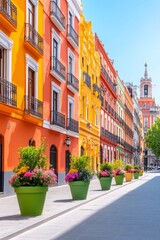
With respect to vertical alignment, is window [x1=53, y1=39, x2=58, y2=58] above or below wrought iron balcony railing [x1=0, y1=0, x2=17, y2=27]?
above

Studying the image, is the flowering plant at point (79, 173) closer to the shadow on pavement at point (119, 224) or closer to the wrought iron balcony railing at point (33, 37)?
the shadow on pavement at point (119, 224)

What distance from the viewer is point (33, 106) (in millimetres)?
22938

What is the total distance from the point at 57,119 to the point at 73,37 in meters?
7.16

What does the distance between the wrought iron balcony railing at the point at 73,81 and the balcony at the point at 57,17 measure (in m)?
3.63

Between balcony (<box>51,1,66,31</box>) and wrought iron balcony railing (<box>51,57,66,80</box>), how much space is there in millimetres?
2147

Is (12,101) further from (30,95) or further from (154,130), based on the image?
(154,130)

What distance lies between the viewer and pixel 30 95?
2302 centimetres

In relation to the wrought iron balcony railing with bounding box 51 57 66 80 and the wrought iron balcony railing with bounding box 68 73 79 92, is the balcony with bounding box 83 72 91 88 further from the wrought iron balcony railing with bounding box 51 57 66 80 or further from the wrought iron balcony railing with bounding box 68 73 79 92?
the wrought iron balcony railing with bounding box 51 57 66 80

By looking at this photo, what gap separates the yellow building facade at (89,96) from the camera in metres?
36.2

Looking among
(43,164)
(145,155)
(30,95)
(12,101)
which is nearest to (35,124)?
(30,95)

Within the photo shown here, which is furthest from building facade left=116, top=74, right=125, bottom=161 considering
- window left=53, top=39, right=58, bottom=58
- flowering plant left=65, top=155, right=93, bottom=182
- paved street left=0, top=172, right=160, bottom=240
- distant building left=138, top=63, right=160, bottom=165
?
distant building left=138, top=63, right=160, bottom=165

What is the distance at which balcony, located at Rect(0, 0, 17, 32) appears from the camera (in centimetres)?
1805

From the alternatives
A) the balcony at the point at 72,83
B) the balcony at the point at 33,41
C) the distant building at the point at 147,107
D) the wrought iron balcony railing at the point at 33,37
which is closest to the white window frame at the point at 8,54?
the balcony at the point at 33,41

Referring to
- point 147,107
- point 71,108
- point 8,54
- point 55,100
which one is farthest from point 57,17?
point 147,107
